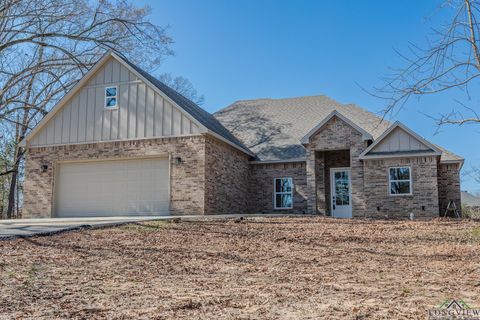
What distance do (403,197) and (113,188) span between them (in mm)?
11147

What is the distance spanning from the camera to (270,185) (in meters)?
20.9

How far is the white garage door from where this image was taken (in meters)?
17.4

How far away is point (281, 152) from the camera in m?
21.1

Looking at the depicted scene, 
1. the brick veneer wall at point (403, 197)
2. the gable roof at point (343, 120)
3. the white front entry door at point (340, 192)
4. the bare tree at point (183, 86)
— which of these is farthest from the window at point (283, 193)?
the bare tree at point (183, 86)

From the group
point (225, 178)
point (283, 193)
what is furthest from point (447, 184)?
point (225, 178)

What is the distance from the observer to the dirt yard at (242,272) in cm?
508

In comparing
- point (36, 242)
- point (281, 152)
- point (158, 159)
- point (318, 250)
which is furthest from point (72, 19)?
point (318, 250)

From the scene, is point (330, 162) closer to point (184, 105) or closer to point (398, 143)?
point (398, 143)

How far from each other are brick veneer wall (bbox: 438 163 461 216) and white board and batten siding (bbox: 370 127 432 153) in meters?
1.90

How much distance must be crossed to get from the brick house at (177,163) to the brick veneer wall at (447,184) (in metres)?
0.04

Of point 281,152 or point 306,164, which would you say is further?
point 281,152

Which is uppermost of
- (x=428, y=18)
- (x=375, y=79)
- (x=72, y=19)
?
(x=72, y=19)

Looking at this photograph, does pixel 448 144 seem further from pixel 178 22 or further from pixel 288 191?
pixel 178 22

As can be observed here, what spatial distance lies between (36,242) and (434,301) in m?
8.56
